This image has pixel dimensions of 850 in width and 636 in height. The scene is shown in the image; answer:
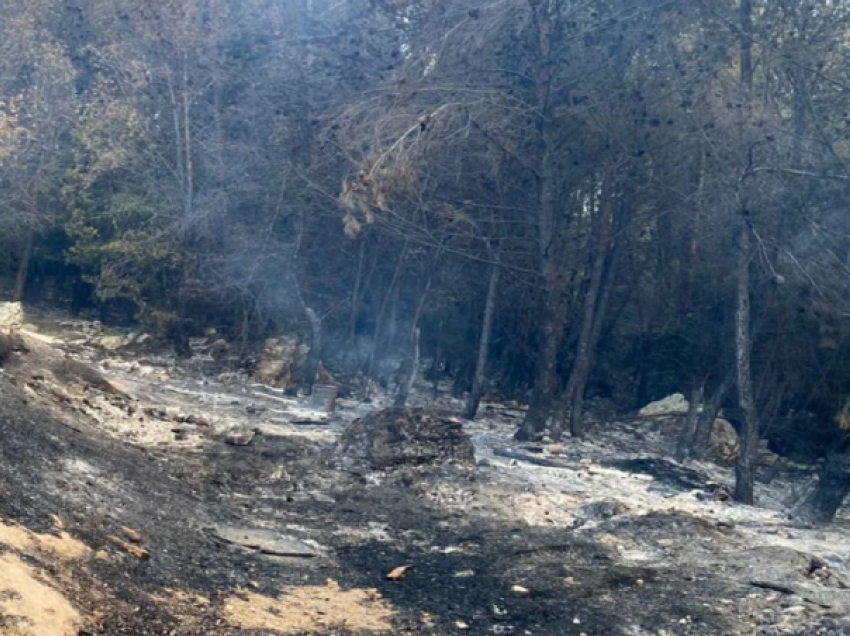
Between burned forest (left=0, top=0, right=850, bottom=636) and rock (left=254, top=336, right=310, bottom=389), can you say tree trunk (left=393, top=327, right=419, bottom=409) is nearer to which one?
burned forest (left=0, top=0, right=850, bottom=636)

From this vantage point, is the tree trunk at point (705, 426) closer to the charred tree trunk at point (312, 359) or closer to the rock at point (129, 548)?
the charred tree trunk at point (312, 359)

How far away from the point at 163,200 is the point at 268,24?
3.86 metres

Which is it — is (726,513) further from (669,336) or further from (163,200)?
(163,200)

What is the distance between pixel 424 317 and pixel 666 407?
501 cm

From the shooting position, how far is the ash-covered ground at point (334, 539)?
245 inches

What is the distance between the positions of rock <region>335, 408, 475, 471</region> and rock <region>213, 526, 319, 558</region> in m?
2.83

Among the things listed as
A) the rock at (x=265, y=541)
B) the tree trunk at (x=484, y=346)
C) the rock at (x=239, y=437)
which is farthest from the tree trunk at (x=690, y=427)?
the rock at (x=265, y=541)

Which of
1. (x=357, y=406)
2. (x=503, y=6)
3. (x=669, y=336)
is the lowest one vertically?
(x=357, y=406)

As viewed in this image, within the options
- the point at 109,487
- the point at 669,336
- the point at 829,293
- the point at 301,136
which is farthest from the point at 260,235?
the point at 109,487

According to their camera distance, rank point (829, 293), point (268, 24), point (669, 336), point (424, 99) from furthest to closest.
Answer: point (268, 24) → point (669, 336) → point (424, 99) → point (829, 293)

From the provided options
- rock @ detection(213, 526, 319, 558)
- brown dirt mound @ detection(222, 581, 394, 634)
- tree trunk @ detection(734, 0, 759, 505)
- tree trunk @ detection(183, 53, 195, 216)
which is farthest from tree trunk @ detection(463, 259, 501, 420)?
brown dirt mound @ detection(222, 581, 394, 634)

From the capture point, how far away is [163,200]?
65.6ft

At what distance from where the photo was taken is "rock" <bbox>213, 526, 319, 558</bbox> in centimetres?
800

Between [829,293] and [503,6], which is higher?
[503,6]
